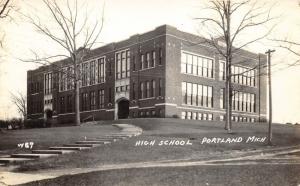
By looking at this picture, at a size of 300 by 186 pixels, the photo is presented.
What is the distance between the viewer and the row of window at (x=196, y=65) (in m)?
42.5

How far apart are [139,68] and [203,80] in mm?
6913

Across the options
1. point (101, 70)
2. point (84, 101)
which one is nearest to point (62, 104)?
point (84, 101)

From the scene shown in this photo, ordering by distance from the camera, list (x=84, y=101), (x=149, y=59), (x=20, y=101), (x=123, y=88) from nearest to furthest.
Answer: (x=149, y=59), (x=123, y=88), (x=84, y=101), (x=20, y=101)

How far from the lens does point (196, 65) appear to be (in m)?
43.9

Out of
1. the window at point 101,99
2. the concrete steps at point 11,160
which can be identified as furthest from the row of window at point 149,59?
the concrete steps at point 11,160

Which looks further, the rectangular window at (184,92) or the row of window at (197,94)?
the row of window at (197,94)

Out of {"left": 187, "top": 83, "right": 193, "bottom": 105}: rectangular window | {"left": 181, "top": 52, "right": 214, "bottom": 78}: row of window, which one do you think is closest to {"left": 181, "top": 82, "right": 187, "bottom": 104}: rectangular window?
{"left": 187, "top": 83, "right": 193, "bottom": 105}: rectangular window

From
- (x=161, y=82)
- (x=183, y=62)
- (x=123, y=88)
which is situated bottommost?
(x=123, y=88)

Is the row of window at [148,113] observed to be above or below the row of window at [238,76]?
below

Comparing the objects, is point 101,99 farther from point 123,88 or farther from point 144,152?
point 144,152

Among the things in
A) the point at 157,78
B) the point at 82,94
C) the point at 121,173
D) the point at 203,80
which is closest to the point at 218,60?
the point at 203,80

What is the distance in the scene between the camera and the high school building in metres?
40.4

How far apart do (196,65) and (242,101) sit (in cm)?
925

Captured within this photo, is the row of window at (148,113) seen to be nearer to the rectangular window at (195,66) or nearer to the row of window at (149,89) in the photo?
the row of window at (149,89)
